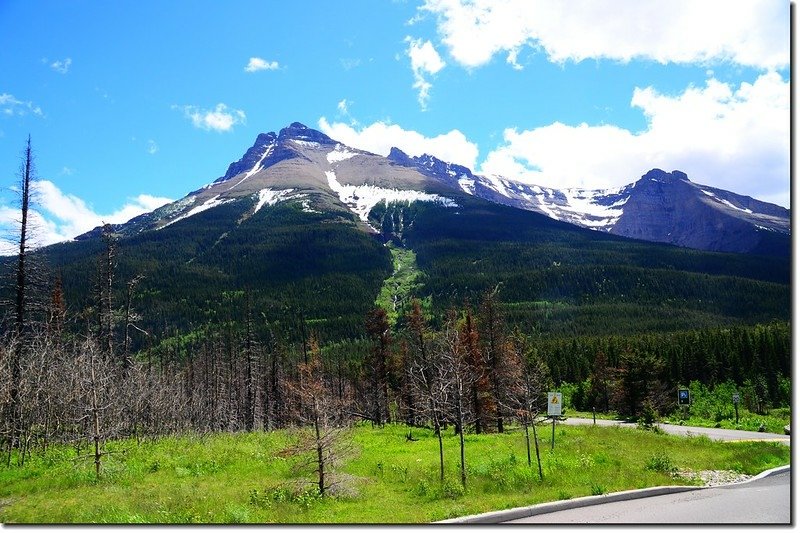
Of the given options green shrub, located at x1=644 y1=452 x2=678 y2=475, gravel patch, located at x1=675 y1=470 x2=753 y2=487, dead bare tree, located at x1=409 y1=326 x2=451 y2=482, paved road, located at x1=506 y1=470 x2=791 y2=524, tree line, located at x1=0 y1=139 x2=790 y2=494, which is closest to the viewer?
paved road, located at x1=506 y1=470 x2=791 y2=524

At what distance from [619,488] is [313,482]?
29.0ft

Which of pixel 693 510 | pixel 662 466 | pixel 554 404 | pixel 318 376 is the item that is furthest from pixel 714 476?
pixel 318 376

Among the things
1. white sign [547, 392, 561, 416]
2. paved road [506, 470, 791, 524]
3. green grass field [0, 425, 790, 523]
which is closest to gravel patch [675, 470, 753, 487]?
green grass field [0, 425, 790, 523]

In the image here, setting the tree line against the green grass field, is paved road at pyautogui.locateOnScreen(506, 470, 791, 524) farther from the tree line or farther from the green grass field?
the tree line

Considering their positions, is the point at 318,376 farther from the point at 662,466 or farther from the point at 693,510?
the point at 693,510

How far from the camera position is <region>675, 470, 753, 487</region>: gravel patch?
16.0m

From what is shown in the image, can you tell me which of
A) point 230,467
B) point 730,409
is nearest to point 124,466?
point 230,467

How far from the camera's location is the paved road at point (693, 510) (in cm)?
1088

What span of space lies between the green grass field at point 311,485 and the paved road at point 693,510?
1168mm

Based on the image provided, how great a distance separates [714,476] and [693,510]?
679 cm

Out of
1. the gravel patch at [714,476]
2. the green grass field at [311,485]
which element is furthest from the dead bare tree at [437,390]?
the gravel patch at [714,476]

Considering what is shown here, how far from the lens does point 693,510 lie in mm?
11742

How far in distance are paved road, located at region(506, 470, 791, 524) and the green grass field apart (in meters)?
1.17

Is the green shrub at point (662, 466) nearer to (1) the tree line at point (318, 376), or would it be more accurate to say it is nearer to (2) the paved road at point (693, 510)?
(2) the paved road at point (693, 510)
